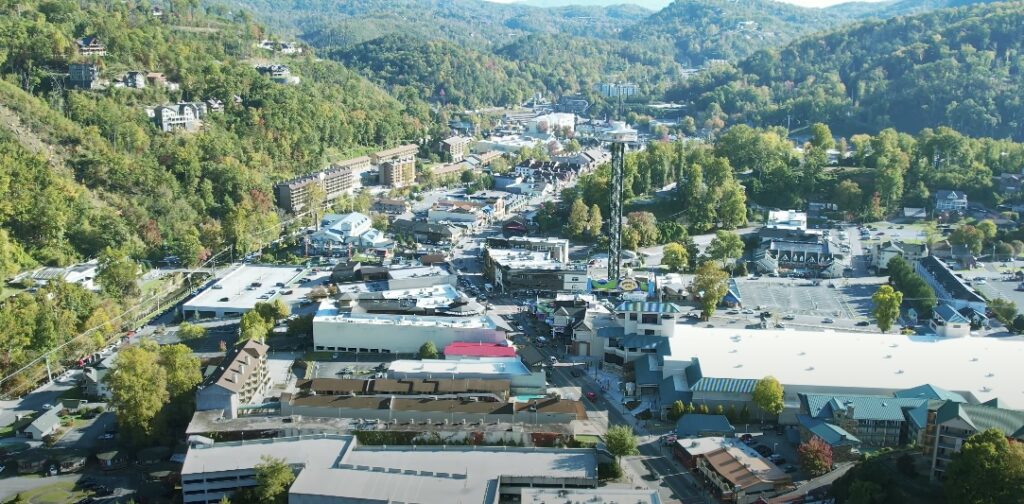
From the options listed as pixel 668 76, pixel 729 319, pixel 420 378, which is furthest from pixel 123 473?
pixel 668 76

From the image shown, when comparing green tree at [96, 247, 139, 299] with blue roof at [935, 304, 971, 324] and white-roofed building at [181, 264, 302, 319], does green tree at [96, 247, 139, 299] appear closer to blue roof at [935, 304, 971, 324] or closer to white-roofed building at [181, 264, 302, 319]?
white-roofed building at [181, 264, 302, 319]

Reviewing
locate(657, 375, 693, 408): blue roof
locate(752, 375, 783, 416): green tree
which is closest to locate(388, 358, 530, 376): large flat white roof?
locate(657, 375, 693, 408): blue roof

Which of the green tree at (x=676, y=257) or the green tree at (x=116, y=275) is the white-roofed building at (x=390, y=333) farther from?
the green tree at (x=676, y=257)

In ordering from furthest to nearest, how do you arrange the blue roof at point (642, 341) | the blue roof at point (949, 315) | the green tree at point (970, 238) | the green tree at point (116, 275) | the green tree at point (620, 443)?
the green tree at point (970, 238), the green tree at point (116, 275), the blue roof at point (949, 315), the blue roof at point (642, 341), the green tree at point (620, 443)

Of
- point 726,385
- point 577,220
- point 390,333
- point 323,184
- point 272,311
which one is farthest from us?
point 323,184

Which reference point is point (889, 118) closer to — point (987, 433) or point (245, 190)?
point (245, 190)

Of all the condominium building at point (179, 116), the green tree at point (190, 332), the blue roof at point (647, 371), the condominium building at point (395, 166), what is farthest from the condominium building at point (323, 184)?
the blue roof at point (647, 371)

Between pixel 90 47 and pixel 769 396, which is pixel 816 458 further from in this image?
pixel 90 47

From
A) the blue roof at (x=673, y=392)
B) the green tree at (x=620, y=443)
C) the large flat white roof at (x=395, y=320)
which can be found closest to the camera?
the green tree at (x=620, y=443)

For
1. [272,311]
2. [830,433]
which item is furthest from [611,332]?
[272,311]
